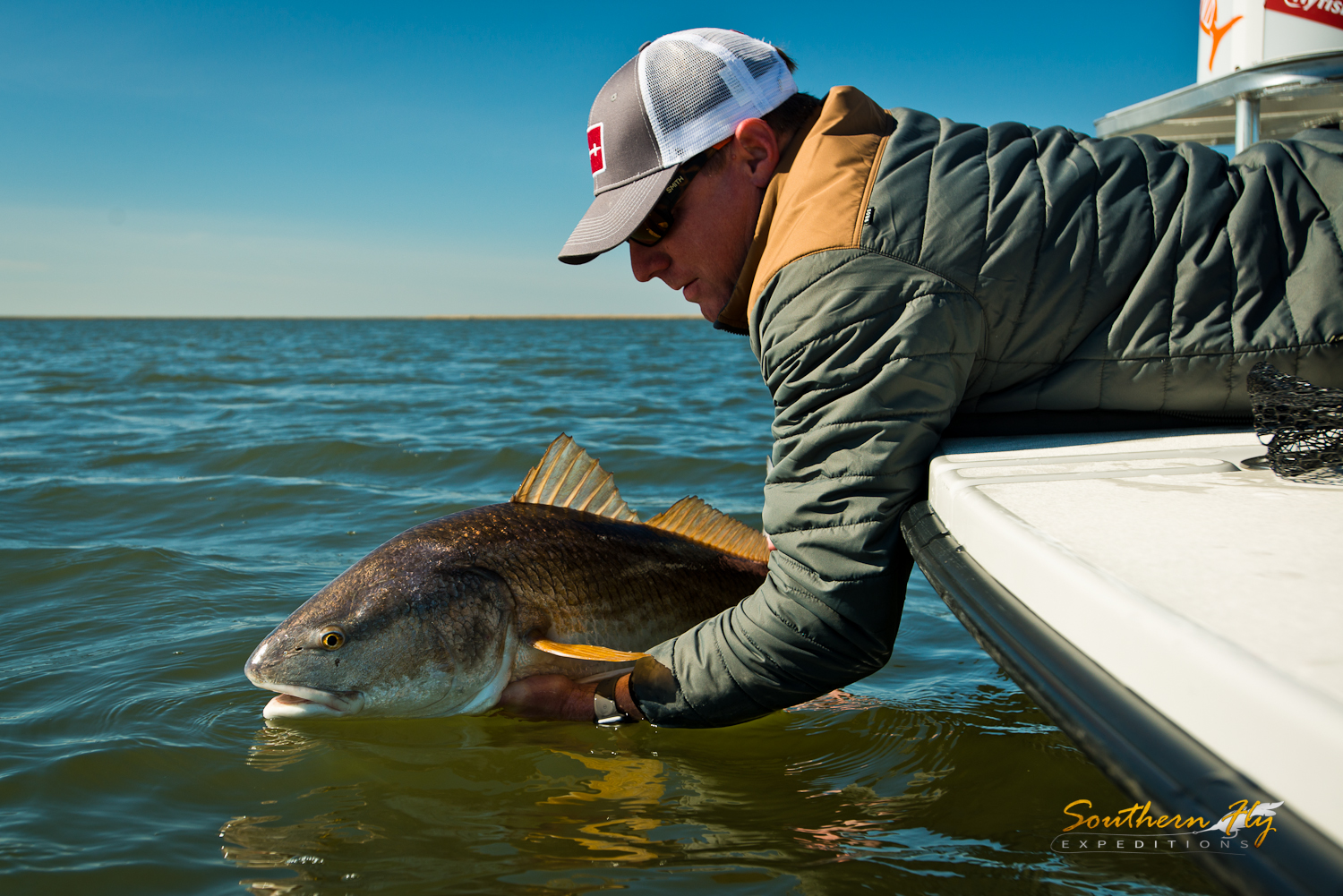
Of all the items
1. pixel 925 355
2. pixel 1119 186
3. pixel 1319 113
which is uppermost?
pixel 1319 113

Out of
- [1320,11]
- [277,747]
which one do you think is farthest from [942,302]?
[1320,11]

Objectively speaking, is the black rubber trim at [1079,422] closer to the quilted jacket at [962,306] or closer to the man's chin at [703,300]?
the quilted jacket at [962,306]

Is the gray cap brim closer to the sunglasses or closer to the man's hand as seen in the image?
the sunglasses

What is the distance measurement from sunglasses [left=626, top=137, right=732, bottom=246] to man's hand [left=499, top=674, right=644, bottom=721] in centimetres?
136

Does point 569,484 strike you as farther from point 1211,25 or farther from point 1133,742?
point 1211,25

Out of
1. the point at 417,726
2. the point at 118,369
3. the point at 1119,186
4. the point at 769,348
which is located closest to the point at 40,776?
the point at 417,726

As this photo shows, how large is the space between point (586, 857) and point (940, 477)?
4.07 feet

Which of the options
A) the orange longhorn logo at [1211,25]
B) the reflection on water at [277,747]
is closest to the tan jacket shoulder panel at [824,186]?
the reflection on water at [277,747]

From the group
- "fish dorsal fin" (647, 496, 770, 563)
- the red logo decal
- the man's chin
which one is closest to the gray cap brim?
the man's chin

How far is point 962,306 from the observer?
218 cm

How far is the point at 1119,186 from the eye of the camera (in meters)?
2.29

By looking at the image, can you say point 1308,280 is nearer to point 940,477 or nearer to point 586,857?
point 940,477

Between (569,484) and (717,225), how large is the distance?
45.6 inches

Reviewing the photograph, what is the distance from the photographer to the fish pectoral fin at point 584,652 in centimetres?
278
